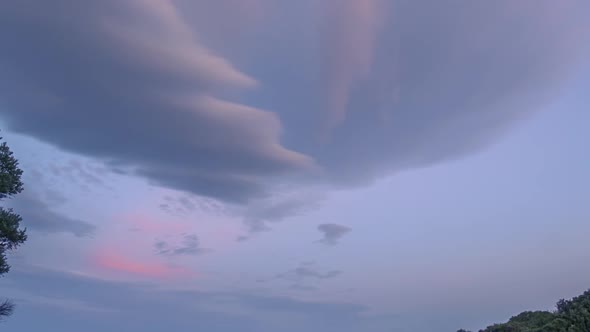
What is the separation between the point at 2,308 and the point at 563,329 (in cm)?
3105

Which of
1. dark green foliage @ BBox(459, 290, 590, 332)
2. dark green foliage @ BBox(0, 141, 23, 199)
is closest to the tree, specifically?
dark green foliage @ BBox(0, 141, 23, 199)

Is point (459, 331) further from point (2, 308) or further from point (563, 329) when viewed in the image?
point (2, 308)

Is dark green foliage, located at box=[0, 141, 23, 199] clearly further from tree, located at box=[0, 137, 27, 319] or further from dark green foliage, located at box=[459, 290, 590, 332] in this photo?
dark green foliage, located at box=[459, 290, 590, 332]

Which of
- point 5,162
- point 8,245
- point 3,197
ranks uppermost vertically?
point 5,162

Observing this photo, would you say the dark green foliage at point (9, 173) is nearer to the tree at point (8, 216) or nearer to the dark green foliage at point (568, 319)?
the tree at point (8, 216)

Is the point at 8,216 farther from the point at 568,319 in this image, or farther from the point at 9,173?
the point at 568,319

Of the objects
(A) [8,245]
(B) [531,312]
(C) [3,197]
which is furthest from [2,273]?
(B) [531,312]

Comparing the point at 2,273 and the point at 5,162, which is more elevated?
the point at 5,162

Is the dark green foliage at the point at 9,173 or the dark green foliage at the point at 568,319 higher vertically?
the dark green foliage at the point at 9,173

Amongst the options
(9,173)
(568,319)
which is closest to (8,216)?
(9,173)

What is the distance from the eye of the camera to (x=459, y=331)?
48.9m

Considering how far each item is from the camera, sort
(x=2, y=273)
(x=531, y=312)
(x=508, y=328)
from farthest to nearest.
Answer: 1. (x=531, y=312)
2. (x=508, y=328)
3. (x=2, y=273)

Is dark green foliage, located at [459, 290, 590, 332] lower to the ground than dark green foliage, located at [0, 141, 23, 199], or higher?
lower

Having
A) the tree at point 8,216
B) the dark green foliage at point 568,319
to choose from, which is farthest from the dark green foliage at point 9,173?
the dark green foliage at point 568,319
